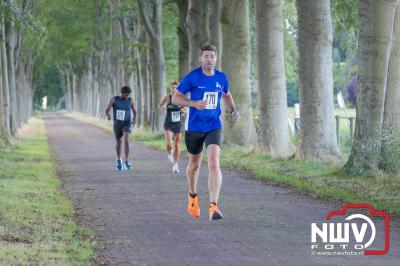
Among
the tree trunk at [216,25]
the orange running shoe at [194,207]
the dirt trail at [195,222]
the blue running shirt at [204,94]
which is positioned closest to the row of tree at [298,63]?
the tree trunk at [216,25]

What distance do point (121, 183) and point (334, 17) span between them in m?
11.3

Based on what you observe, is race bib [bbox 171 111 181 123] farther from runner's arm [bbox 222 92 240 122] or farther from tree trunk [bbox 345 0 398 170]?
runner's arm [bbox 222 92 240 122]

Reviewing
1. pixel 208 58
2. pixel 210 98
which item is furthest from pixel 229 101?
pixel 208 58

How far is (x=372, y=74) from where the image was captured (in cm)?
1567

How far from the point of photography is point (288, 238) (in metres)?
9.69

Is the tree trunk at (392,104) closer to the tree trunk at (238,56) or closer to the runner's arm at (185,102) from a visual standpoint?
the runner's arm at (185,102)

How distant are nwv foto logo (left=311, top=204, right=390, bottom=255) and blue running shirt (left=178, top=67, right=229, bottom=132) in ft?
5.89

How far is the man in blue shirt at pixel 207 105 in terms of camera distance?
427 inches

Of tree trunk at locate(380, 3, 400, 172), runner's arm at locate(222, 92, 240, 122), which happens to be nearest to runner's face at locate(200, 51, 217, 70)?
runner's arm at locate(222, 92, 240, 122)

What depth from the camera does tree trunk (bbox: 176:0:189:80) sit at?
1272 inches

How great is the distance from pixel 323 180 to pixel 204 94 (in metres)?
5.63

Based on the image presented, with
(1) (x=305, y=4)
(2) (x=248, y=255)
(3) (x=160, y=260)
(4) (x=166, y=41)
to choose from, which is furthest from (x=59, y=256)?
(4) (x=166, y=41)

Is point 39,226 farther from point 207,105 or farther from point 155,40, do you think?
point 155,40

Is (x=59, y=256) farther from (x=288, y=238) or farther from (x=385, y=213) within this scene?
(x=385, y=213)
